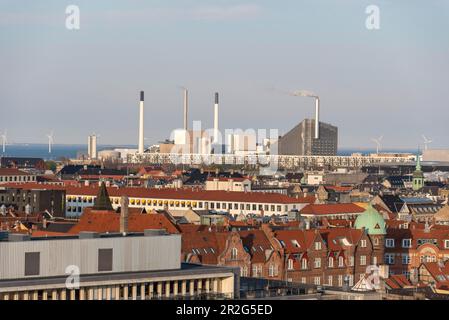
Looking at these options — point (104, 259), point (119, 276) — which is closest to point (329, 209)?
point (104, 259)

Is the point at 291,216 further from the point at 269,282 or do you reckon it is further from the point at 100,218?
the point at 269,282

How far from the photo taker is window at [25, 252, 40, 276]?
46438 millimetres

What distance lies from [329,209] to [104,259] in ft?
202

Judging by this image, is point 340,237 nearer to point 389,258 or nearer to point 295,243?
point 295,243

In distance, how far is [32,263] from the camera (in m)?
46.7

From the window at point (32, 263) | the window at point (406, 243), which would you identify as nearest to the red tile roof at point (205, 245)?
the window at point (406, 243)

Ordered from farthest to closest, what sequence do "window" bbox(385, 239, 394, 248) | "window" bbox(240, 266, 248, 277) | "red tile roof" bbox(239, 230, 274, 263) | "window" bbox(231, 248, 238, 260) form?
1. "window" bbox(385, 239, 394, 248)
2. "red tile roof" bbox(239, 230, 274, 263)
3. "window" bbox(231, 248, 238, 260)
4. "window" bbox(240, 266, 248, 277)

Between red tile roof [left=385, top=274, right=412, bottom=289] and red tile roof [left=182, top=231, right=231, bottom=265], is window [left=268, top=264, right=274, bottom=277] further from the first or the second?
red tile roof [left=385, top=274, right=412, bottom=289]

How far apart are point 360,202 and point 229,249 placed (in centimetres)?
5009

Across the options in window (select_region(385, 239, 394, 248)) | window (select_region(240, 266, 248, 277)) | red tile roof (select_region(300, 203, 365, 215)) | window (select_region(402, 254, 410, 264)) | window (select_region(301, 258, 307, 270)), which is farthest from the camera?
red tile roof (select_region(300, 203, 365, 215))

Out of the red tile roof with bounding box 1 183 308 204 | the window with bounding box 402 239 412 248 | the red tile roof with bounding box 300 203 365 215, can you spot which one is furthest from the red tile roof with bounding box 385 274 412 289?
the red tile roof with bounding box 1 183 308 204

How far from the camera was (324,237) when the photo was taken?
77.5 metres

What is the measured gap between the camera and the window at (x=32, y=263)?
4644cm
